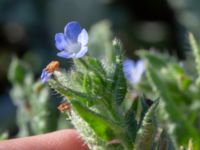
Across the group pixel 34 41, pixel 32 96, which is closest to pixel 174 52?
pixel 34 41

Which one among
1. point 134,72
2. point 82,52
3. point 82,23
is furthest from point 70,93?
point 82,23

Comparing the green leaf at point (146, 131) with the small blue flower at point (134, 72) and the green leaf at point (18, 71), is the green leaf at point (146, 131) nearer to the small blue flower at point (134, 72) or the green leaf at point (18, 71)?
the small blue flower at point (134, 72)

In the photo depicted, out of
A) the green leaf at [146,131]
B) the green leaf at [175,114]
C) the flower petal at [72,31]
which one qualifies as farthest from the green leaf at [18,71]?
the green leaf at [146,131]

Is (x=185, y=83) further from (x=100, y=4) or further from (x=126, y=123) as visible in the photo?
(x=100, y=4)

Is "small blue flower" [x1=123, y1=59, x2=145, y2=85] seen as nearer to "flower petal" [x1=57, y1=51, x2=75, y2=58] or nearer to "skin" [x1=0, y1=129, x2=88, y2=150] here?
"skin" [x1=0, y1=129, x2=88, y2=150]

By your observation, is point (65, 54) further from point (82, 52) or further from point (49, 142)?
point (49, 142)

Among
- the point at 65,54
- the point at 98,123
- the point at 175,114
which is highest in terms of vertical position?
the point at 65,54
